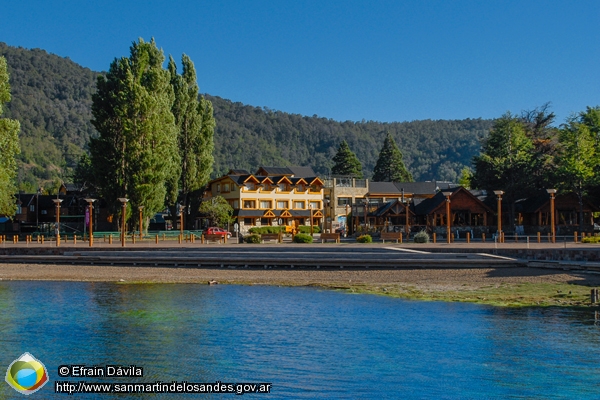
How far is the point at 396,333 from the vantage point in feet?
73.8

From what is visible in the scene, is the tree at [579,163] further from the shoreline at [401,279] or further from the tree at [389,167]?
the tree at [389,167]

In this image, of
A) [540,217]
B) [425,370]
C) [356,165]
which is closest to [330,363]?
[425,370]

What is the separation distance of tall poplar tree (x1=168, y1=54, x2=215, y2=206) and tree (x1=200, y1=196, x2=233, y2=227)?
227 cm

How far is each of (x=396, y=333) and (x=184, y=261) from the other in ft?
71.3

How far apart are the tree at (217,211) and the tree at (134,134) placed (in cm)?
1043

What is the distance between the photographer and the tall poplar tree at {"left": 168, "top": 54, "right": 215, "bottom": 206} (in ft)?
229

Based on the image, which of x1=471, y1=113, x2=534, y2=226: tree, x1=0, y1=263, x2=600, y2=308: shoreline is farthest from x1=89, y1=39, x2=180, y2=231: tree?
x1=471, y1=113, x2=534, y2=226: tree

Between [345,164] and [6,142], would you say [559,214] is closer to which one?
[6,142]

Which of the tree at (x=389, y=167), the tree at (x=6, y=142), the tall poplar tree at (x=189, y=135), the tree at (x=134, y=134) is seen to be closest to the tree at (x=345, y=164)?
the tree at (x=389, y=167)

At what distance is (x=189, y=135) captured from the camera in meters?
70.6

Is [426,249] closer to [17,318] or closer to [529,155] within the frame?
[17,318]

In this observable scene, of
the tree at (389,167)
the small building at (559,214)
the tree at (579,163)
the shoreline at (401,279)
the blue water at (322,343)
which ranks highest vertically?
the tree at (389,167)

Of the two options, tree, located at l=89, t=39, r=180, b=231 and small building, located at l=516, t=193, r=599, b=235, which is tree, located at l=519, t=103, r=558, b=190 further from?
tree, located at l=89, t=39, r=180, b=231

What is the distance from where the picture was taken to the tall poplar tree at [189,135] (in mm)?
69938
